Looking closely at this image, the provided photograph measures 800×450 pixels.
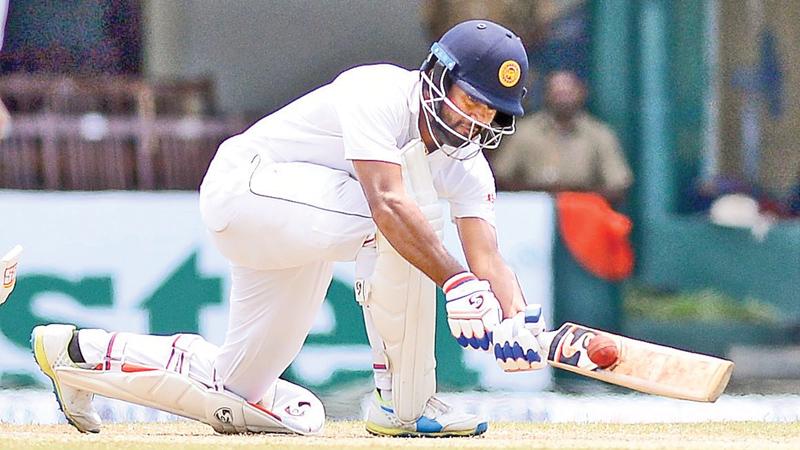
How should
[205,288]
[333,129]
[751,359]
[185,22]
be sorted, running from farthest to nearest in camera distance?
[185,22] < [751,359] < [205,288] < [333,129]

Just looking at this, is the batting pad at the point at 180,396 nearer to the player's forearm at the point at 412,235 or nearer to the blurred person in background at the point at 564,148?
the player's forearm at the point at 412,235

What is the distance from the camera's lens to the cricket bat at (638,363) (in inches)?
169

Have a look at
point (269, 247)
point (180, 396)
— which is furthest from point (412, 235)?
point (180, 396)

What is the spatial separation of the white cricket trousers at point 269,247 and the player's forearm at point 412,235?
0.76 feet

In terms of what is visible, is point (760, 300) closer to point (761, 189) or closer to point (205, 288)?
point (761, 189)

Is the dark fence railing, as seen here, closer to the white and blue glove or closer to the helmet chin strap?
the helmet chin strap

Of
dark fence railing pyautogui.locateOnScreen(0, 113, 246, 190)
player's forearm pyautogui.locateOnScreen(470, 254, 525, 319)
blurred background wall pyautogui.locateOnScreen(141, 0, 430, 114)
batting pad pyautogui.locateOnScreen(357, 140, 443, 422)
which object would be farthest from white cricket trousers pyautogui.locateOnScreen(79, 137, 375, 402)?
blurred background wall pyautogui.locateOnScreen(141, 0, 430, 114)

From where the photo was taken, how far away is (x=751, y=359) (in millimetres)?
7758

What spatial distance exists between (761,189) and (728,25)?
2.66 feet

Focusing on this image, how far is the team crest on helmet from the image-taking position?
4418 mm

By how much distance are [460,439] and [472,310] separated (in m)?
0.53

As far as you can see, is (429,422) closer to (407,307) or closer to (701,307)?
(407,307)

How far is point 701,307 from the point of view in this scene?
775 cm

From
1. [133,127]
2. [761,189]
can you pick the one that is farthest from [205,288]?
[761,189]
